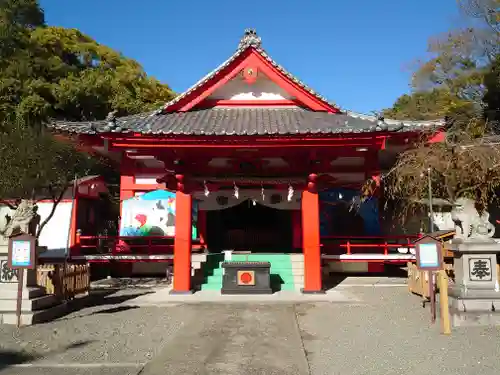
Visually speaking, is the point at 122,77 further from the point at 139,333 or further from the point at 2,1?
the point at 139,333

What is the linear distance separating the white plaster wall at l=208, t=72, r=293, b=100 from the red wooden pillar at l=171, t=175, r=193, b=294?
14.6 ft

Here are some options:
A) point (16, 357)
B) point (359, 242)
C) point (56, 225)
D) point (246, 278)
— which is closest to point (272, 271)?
point (246, 278)

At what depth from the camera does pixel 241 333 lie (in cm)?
698

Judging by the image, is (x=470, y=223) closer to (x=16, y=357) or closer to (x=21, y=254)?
(x=16, y=357)

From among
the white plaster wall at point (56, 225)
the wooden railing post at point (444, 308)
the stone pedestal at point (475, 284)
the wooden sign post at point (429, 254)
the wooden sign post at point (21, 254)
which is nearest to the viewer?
the wooden railing post at point (444, 308)

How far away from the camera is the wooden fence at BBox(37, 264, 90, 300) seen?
9.04 metres

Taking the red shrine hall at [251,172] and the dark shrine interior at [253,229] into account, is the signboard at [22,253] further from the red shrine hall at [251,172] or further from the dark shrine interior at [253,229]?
the dark shrine interior at [253,229]

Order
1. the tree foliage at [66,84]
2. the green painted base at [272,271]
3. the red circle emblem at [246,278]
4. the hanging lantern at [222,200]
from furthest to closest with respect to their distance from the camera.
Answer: the tree foliage at [66,84], the hanging lantern at [222,200], the green painted base at [272,271], the red circle emblem at [246,278]

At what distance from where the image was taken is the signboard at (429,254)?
23.6ft

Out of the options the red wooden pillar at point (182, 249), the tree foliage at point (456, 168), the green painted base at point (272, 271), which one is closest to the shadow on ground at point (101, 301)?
the red wooden pillar at point (182, 249)

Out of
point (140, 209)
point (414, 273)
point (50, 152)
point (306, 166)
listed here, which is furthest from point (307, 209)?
point (50, 152)

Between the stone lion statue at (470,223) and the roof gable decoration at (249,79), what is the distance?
670 cm

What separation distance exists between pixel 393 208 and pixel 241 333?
11.2m

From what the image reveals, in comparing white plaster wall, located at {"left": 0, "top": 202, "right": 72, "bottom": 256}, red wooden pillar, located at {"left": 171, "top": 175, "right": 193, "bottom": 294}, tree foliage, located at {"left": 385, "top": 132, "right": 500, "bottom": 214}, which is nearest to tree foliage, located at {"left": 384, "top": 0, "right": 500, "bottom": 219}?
tree foliage, located at {"left": 385, "top": 132, "right": 500, "bottom": 214}
